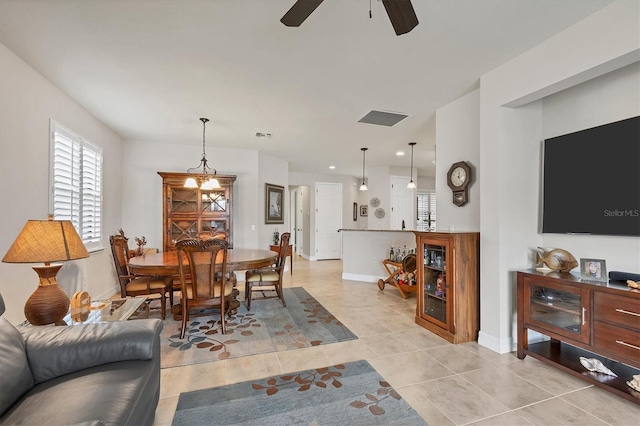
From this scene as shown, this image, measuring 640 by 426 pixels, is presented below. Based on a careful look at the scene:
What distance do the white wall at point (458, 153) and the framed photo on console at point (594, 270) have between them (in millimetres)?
1011

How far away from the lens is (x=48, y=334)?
151cm

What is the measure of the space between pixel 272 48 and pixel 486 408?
10.2ft

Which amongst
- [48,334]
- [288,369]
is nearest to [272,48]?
[48,334]

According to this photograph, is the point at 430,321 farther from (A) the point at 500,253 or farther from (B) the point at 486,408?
(B) the point at 486,408

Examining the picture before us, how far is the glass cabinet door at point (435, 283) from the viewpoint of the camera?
3.06m

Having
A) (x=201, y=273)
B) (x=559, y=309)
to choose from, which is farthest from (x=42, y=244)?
(x=559, y=309)

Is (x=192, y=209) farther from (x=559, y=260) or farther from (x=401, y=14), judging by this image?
(x=559, y=260)

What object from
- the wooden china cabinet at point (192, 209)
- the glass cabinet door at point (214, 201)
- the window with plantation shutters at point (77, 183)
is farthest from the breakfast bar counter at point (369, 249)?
the window with plantation shutters at point (77, 183)

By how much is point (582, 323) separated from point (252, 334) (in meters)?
2.90

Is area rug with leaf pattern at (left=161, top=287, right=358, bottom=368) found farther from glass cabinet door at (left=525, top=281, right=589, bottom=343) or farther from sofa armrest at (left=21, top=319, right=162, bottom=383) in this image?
glass cabinet door at (left=525, top=281, right=589, bottom=343)

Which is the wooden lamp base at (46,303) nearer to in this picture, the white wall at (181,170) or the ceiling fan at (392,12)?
the ceiling fan at (392,12)

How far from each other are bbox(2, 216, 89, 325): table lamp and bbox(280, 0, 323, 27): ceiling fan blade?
2001mm

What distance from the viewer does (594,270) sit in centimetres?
223

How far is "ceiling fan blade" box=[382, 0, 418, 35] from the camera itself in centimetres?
143
